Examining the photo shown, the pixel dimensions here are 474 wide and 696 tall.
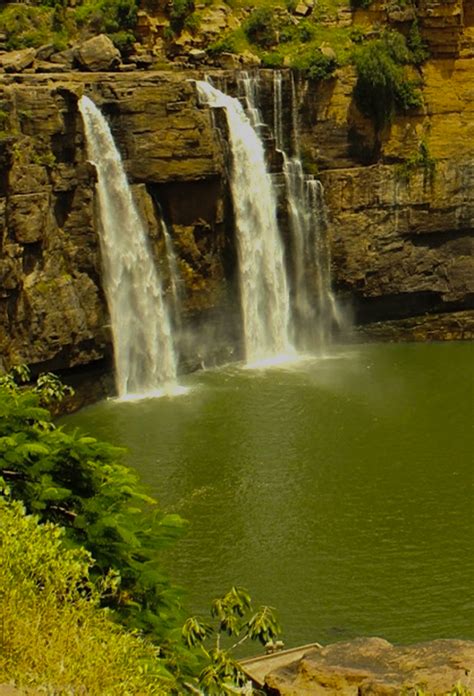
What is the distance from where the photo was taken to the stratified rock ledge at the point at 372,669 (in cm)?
1491

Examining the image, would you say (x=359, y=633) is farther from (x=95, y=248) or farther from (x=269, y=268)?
(x=269, y=268)

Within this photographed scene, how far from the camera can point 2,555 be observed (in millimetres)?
11586

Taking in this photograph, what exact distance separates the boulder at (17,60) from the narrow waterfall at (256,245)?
5.61 meters

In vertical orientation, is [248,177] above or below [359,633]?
above

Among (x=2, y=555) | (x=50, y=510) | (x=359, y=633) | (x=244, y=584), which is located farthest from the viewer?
(x=244, y=584)

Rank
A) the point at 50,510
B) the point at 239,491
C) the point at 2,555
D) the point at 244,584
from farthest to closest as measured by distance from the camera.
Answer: the point at 239,491, the point at 244,584, the point at 50,510, the point at 2,555

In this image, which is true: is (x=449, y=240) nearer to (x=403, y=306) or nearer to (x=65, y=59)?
(x=403, y=306)

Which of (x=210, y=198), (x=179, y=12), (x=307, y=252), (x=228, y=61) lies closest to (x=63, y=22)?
(x=179, y=12)

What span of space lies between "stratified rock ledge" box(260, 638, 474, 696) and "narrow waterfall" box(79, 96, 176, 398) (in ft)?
64.2

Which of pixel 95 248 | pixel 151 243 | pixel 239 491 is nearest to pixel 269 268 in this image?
pixel 151 243

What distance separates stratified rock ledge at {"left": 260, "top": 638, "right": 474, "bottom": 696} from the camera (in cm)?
1491

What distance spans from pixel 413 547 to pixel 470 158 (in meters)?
19.9

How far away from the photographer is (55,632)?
10.8 meters

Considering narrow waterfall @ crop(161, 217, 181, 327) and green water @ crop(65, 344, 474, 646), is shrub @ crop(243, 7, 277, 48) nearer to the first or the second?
narrow waterfall @ crop(161, 217, 181, 327)
